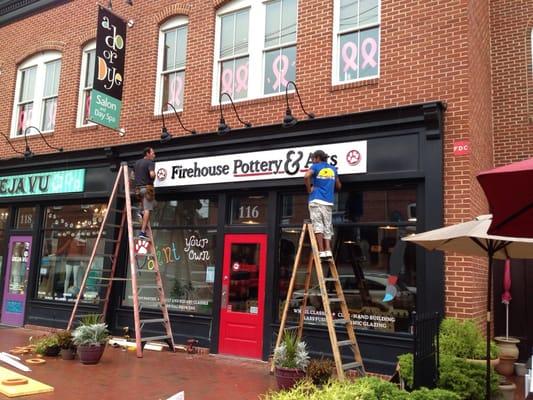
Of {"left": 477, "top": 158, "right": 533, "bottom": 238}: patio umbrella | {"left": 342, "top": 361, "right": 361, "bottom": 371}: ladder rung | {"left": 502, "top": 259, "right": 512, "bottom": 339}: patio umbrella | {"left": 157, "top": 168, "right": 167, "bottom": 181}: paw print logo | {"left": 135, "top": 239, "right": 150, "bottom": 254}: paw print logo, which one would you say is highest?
{"left": 157, "top": 168, "right": 167, "bottom": 181}: paw print logo

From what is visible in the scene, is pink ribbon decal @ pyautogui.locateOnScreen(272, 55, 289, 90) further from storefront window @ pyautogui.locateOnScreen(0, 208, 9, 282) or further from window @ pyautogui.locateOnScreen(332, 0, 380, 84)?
storefront window @ pyautogui.locateOnScreen(0, 208, 9, 282)

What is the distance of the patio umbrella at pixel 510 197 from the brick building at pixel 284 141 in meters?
4.69

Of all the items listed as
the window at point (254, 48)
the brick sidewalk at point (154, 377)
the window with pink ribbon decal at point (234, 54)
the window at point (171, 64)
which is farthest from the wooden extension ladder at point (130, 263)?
the window at point (254, 48)

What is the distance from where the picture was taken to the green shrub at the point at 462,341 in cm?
694

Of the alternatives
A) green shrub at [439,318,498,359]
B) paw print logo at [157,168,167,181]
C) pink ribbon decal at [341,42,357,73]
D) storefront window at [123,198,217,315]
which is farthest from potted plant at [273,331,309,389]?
paw print logo at [157,168,167,181]

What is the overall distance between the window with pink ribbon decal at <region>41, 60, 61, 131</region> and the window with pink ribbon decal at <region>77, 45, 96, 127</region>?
1.10m

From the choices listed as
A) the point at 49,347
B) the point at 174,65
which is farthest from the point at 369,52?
the point at 49,347

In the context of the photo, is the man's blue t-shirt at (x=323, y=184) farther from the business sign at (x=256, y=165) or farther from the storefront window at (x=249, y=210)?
the storefront window at (x=249, y=210)

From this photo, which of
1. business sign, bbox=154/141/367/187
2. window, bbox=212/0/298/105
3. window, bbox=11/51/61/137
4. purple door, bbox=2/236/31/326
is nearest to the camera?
business sign, bbox=154/141/367/187

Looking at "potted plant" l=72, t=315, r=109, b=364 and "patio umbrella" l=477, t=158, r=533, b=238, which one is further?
"potted plant" l=72, t=315, r=109, b=364

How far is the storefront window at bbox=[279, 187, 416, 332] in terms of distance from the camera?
8453 millimetres

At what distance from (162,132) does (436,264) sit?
6505 mm

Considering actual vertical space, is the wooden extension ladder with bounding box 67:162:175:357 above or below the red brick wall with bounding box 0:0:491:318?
below

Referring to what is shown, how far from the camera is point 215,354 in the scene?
10.1 metres
